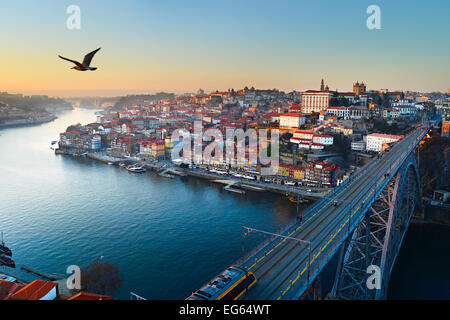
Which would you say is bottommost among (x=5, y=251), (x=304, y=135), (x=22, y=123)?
(x=5, y=251)

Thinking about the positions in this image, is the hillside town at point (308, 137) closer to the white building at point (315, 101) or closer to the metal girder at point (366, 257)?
the white building at point (315, 101)

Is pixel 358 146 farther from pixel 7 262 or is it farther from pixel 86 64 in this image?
pixel 86 64

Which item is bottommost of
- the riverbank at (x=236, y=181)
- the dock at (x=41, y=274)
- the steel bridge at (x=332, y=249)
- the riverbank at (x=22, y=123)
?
the dock at (x=41, y=274)

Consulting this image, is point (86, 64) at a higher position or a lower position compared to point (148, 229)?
higher

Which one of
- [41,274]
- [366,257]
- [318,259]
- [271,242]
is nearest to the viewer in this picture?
[318,259]

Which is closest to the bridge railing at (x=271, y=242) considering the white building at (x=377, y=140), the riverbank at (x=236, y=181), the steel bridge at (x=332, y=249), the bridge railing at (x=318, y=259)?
the steel bridge at (x=332, y=249)

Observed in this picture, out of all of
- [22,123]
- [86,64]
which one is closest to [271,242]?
[86,64]
